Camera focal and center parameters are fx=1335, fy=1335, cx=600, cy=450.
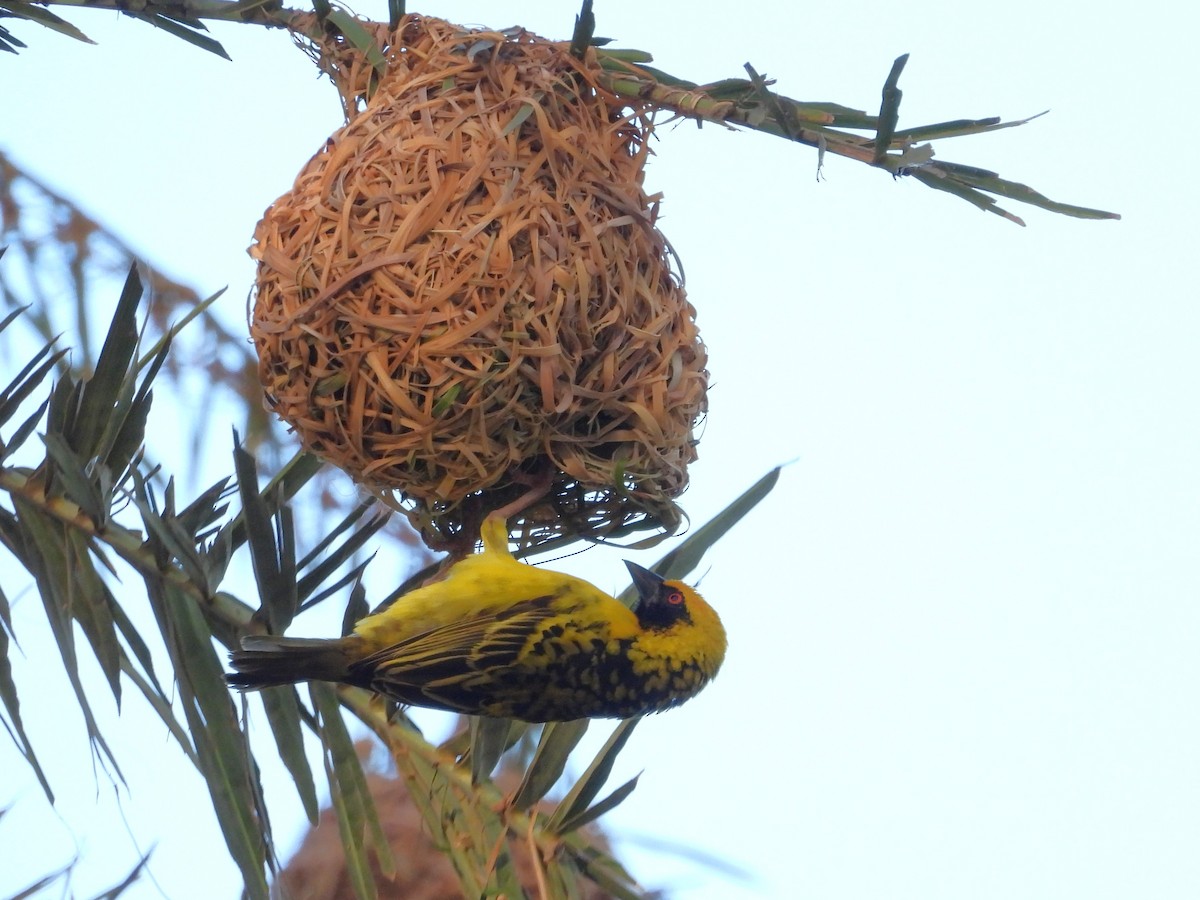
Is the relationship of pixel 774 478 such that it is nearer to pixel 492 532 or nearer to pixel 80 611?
pixel 492 532

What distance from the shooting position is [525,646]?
2.21 m

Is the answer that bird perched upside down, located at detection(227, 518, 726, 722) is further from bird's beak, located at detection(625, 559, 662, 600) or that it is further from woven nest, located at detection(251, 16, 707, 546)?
woven nest, located at detection(251, 16, 707, 546)

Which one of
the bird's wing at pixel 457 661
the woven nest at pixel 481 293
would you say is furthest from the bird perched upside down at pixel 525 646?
the woven nest at pixel 481 293

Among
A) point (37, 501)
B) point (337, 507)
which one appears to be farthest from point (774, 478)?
point (337, 507)

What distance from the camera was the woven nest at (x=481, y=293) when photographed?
205 centimetres

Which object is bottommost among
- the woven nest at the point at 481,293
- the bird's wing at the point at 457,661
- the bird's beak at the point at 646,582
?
the bird's wing at the point at 457,661

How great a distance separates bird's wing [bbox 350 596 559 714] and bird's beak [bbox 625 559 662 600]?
0.16 metres

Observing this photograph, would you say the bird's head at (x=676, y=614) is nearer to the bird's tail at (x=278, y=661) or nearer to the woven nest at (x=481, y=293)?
the woven nest at (x=481, y=293)

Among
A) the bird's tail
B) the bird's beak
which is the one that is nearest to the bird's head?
the bird's beak

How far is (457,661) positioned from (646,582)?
361 millimetres

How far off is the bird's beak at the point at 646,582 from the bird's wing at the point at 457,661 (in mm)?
160

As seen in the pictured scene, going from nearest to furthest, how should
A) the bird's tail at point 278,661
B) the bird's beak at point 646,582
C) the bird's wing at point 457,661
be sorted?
the bird's tail at point 278,661, the bird's wing at point 457,661, the bird's beak at point 646,582

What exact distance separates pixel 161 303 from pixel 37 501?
1297mm

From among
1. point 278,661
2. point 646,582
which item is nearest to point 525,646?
point 646,582
